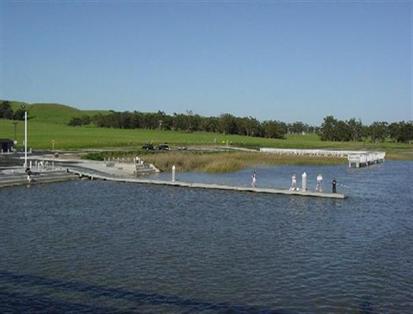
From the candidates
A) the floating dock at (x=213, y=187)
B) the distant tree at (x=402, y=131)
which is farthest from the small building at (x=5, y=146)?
the distant tree at (x=402, y=131)

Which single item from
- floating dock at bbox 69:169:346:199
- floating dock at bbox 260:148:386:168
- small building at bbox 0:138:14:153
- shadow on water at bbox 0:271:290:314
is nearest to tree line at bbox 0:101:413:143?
floating dock at bbox 260:148:386:168

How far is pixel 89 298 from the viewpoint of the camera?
15938 mm

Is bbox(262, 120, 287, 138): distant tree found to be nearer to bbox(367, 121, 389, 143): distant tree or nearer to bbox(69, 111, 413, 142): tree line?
bbox(69, 111, 413, 142): tree line

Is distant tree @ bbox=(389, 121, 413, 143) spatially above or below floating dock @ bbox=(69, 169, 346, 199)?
above

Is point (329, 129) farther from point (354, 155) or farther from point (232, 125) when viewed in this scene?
point (354, 155)

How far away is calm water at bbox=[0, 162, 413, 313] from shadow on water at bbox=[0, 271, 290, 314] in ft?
0.10

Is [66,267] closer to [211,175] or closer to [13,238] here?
[13,238]

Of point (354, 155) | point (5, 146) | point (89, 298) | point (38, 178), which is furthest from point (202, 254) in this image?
point (354, 155)

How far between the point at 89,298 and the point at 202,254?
6.37m

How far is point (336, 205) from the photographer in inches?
1394

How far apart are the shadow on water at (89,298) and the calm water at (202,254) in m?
0.03

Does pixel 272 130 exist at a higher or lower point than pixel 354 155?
higher

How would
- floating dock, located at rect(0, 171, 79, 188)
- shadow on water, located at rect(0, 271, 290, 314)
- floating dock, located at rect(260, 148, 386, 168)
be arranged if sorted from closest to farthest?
shadow on water, located at rect(0, 271, 290, 314), floating dock, located at rect(0, 171, 79, 188), floating dock, located at rect(260, 148, 386, 168)

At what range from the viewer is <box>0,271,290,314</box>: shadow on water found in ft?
49.2
